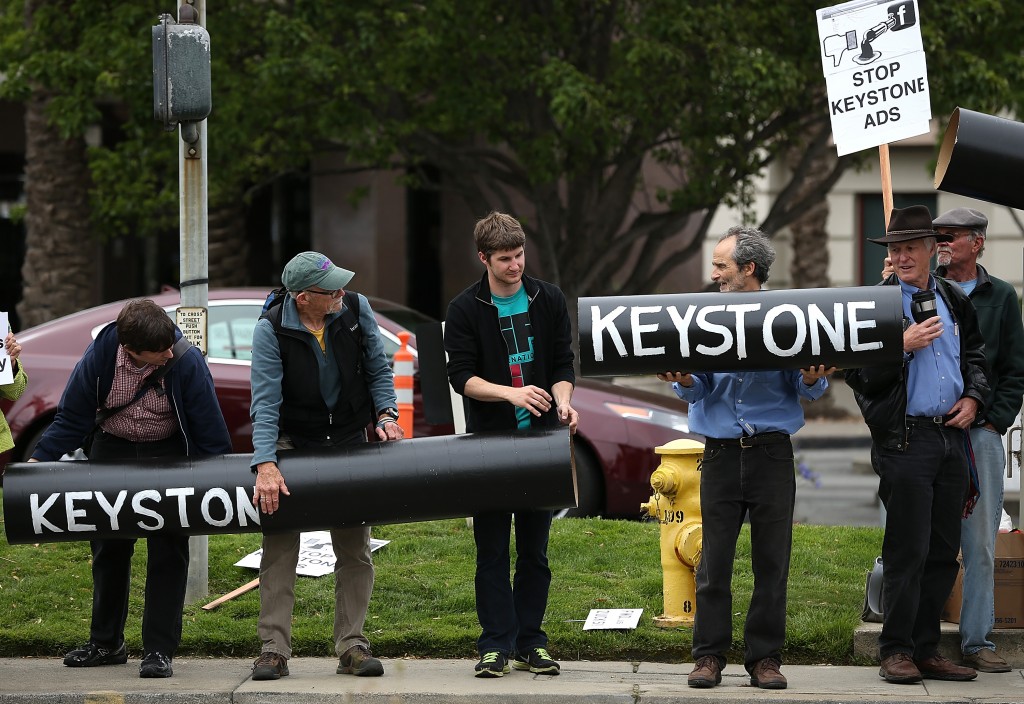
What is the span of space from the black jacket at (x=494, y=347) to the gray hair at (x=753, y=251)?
2.51 feet

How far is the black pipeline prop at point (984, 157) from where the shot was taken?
6.03 metres

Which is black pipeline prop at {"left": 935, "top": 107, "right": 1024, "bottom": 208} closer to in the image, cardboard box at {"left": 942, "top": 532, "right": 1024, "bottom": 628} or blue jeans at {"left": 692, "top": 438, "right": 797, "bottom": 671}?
blue jeans at {"left": 692, "top": 438, "right": 797, "bottom": 671}

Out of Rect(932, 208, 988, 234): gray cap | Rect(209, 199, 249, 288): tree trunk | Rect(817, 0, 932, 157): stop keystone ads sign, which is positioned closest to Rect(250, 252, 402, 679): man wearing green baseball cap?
Rect(817, 0, 932, 157): stop keystone ads sign

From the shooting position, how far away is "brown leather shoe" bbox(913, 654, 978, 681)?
6.16 metres

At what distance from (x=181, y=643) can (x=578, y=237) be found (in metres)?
9.24

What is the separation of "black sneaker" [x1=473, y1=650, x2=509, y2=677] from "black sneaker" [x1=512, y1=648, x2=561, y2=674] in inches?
6.1

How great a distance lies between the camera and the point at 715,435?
6102mm

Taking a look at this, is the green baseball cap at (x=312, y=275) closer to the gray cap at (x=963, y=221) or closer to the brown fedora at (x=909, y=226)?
the brown fedora at (x=909, y=226)

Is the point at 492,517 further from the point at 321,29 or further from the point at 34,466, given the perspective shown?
the point at 321,29

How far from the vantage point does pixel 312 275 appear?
6062 millimetres

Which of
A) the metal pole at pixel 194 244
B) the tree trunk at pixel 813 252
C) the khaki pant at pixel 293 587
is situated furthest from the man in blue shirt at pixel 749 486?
the tree trunk at pixel 813 252

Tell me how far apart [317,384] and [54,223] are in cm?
1222

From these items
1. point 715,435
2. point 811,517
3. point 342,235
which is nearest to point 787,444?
point 715,435

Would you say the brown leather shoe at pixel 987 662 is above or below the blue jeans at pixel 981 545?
below
